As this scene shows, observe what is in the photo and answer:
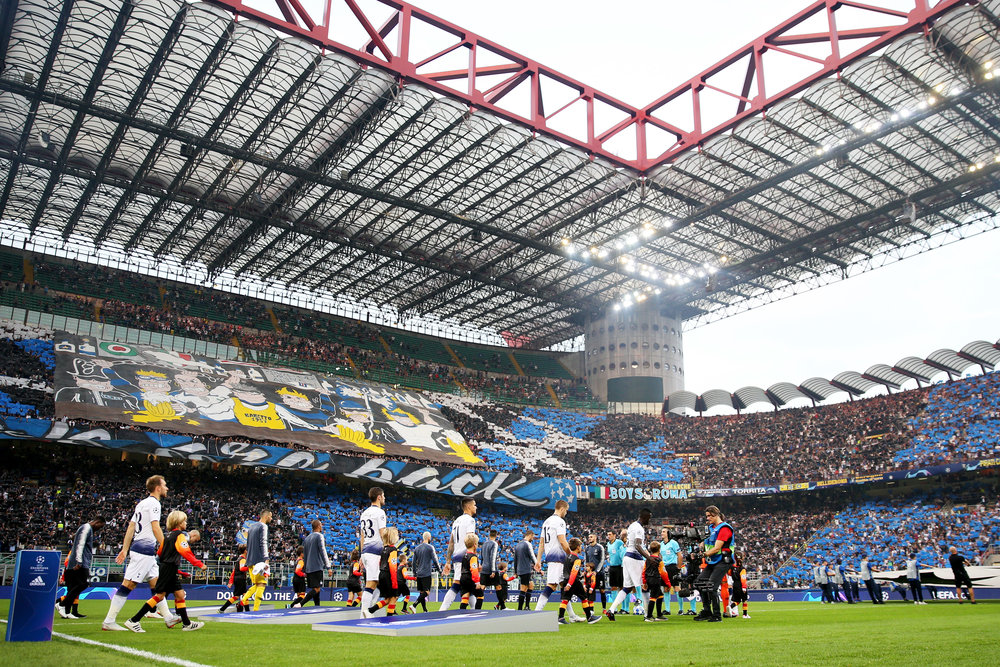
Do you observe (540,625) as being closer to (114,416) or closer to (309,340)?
(114,416)

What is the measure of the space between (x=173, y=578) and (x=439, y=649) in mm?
4955

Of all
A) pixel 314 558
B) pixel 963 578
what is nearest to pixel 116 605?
pixel 314 558

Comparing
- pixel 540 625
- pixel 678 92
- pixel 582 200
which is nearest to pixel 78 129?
pixel 582 200

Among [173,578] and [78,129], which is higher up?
[78,129]

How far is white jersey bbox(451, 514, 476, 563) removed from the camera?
553 inches

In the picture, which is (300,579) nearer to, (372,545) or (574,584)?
(372,545)

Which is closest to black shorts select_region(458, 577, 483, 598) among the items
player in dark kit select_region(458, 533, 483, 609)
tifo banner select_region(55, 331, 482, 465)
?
player in dark kit select_region(458, 533, 483, 609)

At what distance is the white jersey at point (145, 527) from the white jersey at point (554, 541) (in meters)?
6.46

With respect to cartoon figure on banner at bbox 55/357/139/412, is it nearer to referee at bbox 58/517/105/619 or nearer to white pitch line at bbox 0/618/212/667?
referee at bbox 58/517/105/619

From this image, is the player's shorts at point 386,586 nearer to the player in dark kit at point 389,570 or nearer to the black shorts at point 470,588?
the player in dark kit at point 389,570

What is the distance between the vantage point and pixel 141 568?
34.0 feet

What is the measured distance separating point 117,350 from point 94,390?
5.70 metres

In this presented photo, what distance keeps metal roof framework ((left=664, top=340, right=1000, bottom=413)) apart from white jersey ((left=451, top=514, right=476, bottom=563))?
4518 cm

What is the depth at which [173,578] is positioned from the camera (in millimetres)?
10484
